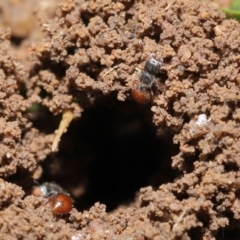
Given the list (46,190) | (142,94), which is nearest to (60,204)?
(46,190)

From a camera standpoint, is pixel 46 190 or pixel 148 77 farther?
pixel 46 190

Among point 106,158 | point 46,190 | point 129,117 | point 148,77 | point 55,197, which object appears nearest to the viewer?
point 148,77

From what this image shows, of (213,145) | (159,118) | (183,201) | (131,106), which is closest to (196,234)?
(183,201)

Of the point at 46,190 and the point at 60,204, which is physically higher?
the point at 46,190

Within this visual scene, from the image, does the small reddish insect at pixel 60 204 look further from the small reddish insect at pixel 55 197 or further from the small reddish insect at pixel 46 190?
the small reddish insect at pixel 46 190

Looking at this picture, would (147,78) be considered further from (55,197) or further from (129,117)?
(55,197)

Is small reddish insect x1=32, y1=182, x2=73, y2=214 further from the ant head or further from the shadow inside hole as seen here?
the ant head

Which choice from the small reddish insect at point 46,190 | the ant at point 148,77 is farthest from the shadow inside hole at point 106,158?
the ant at point 148,77
